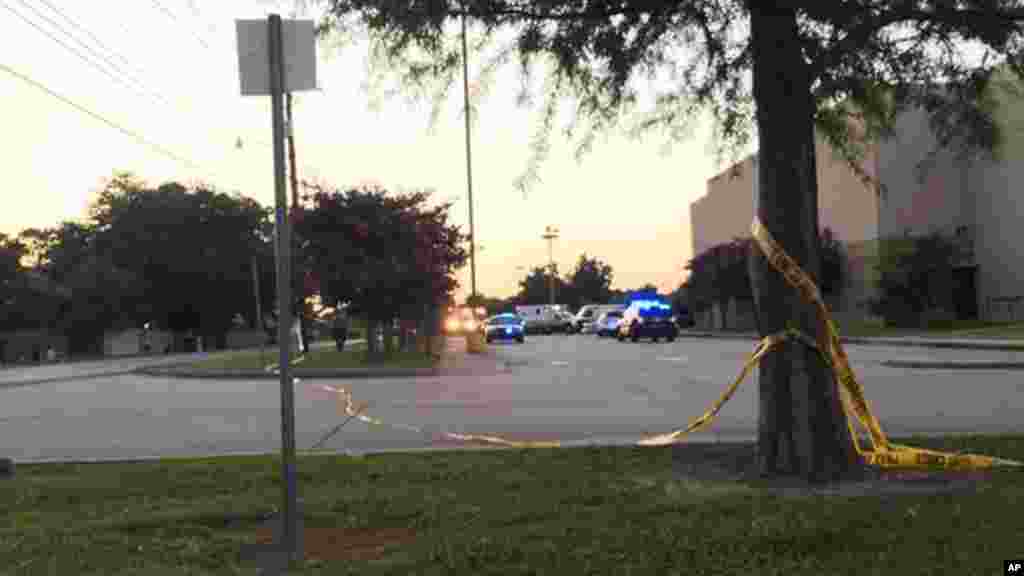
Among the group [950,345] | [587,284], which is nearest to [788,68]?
[950,345]

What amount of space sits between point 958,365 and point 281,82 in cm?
1951

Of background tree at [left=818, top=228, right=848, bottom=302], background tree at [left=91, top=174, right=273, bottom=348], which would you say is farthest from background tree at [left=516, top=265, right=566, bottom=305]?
background tree at [left=818, top=228, right=848, bottom=302]

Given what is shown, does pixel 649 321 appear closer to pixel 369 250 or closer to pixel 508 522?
pixel 369 250

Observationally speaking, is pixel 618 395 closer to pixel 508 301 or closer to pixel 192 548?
pixel 192 548

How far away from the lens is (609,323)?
5425 centimetres

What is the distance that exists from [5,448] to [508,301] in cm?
15443

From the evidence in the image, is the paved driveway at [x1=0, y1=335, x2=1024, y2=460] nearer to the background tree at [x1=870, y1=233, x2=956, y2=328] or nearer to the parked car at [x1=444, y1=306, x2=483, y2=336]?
the parked car at [x1=444, y1=306, x2=483, y2=336]

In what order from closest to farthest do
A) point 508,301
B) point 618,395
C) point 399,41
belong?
point 399,41 < point 618,395 < point 508,301

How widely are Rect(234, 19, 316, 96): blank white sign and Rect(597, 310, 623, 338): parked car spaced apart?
45.8 metres

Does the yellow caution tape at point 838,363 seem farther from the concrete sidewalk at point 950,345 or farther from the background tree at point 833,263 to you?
Answer: the background tree at point 833,263

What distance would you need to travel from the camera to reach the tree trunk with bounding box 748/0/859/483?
8328 millimetres

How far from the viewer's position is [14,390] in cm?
2527

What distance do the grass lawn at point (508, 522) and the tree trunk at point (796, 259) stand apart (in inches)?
29.8

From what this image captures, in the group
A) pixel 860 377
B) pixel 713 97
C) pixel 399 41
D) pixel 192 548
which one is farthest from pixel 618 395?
pixel 192 548
